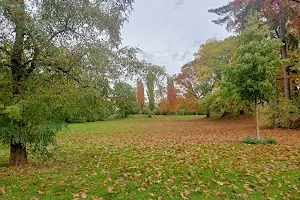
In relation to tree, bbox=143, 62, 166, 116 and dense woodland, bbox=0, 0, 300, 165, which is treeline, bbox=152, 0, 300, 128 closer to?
tree, bbox=143, 62, 166, 116

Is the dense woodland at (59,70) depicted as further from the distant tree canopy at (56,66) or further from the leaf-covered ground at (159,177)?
the leaf-covered ground at (159,177)

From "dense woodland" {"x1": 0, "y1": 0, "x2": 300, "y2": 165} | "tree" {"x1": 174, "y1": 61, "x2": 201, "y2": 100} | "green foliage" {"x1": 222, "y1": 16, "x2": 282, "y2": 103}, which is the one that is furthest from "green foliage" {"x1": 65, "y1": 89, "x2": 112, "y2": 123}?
"tree" {"x1": 174, "y1": 61, "x2": 201, "y2": 100}

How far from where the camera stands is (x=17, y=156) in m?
5.93

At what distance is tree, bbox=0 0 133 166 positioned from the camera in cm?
502

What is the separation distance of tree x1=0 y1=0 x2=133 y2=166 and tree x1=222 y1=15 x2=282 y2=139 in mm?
5605

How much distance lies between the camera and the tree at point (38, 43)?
198 inches

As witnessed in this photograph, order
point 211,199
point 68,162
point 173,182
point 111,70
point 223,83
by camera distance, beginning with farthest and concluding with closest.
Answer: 1. point 223,83
2. point 68,162
3. point 111,70
4. point 173,182
5. point 211,199

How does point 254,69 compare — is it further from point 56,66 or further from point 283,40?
point 283,40

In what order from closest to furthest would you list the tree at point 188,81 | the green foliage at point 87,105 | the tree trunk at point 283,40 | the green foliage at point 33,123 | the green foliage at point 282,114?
the green foliage at point 33,123, the green foliage at point 87,105, the tree trunk at point 283,40, the green foliage at point 282,114, the tree at point 188,81

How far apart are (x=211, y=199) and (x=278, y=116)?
13637 millimetres

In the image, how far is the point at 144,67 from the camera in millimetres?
5832

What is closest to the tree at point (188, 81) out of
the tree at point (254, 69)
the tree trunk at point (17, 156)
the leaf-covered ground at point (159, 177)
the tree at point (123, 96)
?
the tree at point (254, 69)

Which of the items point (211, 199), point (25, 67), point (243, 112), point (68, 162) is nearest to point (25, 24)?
point (25, 67)

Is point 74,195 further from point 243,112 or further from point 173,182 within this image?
point 243,112
